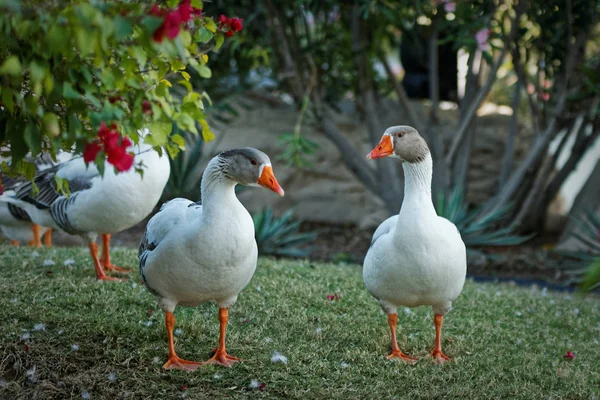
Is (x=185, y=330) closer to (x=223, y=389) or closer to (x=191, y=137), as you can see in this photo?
(x=223, y=389)

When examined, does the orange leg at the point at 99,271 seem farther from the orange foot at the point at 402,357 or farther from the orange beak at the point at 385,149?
the orange beak at the point at 385,149

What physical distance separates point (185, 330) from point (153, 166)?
153 cm

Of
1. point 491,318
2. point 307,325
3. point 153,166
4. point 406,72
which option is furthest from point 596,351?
point 406,72

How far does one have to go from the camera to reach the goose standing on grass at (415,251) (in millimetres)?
4043

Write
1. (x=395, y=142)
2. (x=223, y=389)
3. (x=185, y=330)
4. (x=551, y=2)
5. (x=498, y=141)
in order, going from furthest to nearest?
(x=498, y=141) → (x=551, y=2) → (x=185, y=330) → (x=395, y=142) → (x=223, y=389)

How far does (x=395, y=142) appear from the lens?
420cm

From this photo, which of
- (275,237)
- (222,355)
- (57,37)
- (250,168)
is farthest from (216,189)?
(275,237)

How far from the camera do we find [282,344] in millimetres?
4410

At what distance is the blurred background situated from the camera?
822 cm

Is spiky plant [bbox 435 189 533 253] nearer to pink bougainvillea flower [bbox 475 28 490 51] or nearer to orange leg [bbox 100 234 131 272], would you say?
pink bougainvillea flower [bbox 475 28 490 51]

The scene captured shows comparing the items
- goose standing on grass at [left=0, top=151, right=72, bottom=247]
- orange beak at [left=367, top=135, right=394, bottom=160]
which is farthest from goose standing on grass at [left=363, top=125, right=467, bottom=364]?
goose standing on grass at [left=0, top=151, right=72, bottom=247]

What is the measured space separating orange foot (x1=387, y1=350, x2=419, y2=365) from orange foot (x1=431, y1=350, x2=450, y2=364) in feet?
0.42

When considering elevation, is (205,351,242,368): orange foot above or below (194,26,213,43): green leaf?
below

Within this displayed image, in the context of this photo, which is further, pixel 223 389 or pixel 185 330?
pixel 185 330
